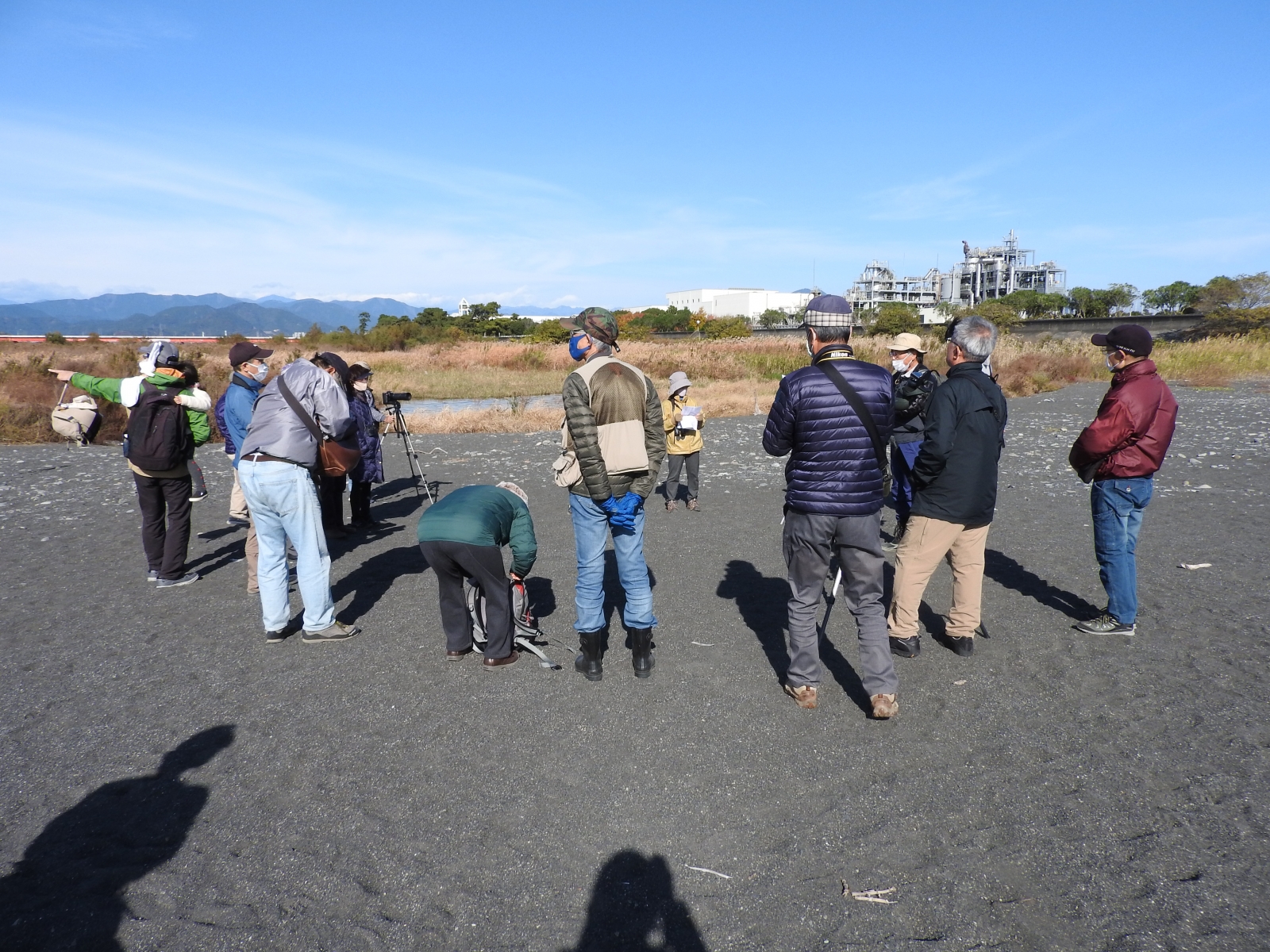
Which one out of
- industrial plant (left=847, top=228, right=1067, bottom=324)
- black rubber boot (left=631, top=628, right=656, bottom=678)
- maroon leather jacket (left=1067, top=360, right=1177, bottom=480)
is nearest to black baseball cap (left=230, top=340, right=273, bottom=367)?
black rubber boot (left=631, top=628, right=656, bottom=678)

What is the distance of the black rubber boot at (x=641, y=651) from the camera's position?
167 inches

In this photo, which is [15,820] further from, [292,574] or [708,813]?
[292,574]

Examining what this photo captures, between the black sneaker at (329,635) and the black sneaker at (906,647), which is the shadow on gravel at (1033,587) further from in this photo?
the black sneaker at (329,635)

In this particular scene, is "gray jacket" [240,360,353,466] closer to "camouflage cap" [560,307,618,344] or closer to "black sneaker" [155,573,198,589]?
"camouflage cap" [560,307,618,344]

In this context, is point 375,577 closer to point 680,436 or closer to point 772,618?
point 772,618

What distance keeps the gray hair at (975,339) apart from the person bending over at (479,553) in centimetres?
264

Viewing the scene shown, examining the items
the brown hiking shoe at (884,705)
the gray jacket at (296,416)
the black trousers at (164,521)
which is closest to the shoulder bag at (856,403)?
the brown hiking shoe at (884,705)

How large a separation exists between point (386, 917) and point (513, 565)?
2241mm

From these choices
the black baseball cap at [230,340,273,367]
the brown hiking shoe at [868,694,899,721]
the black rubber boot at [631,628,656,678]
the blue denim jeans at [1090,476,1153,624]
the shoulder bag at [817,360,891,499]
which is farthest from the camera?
the black baseball cap at [230,340,273,367]

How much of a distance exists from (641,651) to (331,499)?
15.0 feet

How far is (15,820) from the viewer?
3029 mm

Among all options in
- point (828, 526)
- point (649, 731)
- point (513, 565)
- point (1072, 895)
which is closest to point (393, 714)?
point (513, 565)

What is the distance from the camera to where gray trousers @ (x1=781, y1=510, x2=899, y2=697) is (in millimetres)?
3479

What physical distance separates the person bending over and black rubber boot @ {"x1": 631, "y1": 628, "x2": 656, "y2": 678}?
78 centimetres
